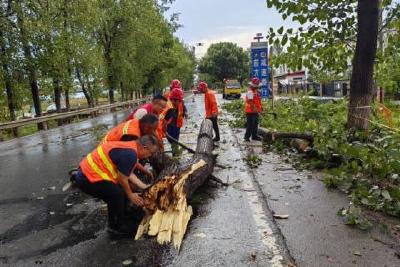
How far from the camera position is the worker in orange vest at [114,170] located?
4668 millimetres

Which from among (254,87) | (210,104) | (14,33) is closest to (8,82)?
(14,33)

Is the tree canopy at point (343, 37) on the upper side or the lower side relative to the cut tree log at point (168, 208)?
upper

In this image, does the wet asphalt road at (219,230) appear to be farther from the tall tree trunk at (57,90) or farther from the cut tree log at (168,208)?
the tall tree trunk at (57,90)

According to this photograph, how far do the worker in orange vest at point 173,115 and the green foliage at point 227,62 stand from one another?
84553mm

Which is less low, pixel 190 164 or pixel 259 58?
pixel 259 58

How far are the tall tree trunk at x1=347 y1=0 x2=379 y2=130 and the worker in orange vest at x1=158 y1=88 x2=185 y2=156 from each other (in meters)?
3.80

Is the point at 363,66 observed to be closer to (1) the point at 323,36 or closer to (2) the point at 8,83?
(1) the point at 323,36

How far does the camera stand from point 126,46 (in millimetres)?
38656

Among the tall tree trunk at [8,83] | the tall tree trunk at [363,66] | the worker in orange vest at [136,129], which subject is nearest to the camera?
the worker in orange vest at [136,129]

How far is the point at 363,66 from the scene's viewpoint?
982 centimetres

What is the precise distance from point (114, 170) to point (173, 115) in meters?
4.82

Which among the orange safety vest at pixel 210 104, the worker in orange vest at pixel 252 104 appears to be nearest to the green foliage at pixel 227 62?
the orange safety vest at pixel 210 104

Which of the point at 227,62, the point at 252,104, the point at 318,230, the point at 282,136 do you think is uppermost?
the point at 227,62

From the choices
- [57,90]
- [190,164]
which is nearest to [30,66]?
[57,90]
